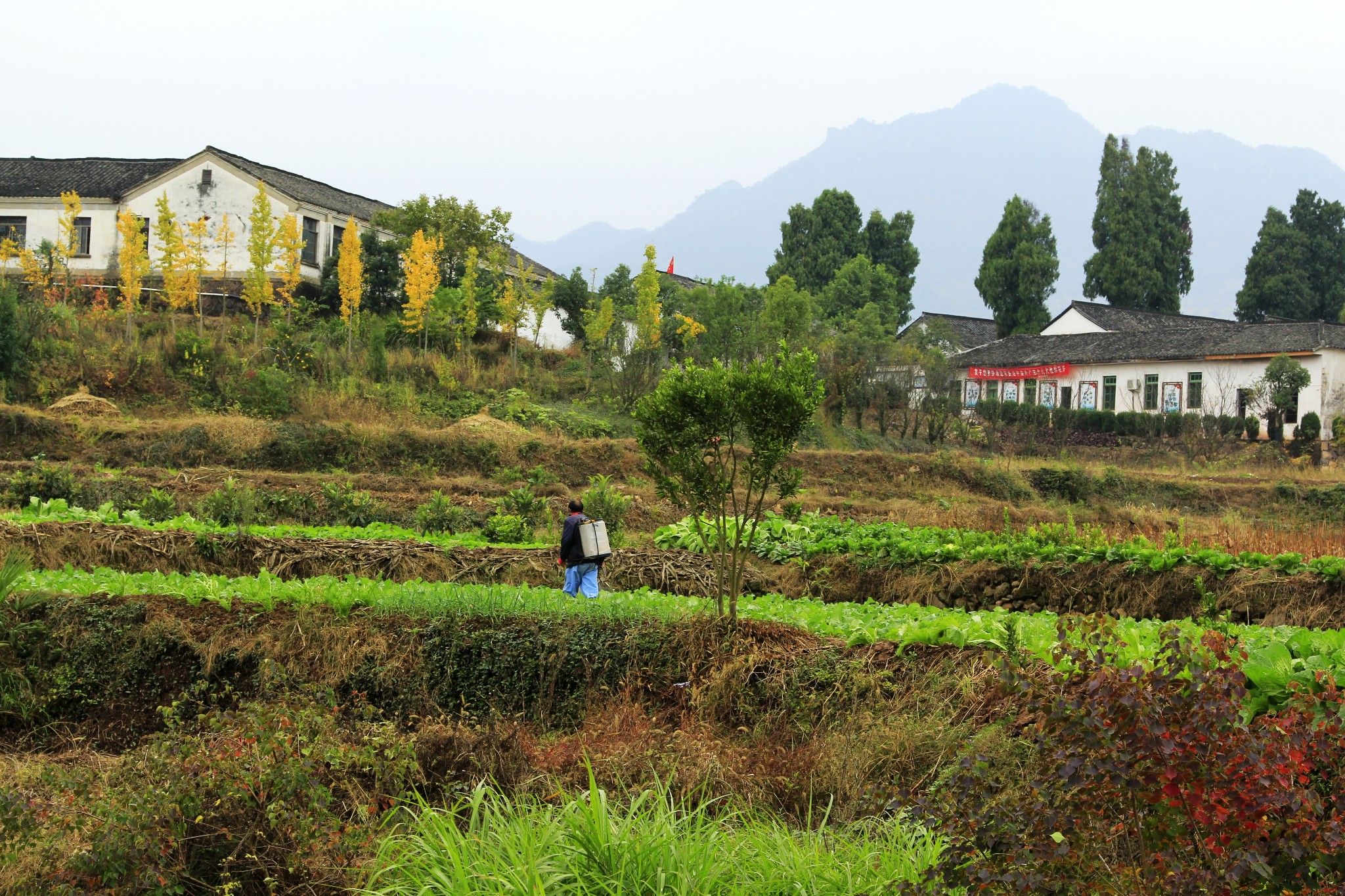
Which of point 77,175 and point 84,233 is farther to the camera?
point 77,175

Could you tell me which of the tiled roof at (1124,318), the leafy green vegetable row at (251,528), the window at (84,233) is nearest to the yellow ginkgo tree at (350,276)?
the window at (84,233)

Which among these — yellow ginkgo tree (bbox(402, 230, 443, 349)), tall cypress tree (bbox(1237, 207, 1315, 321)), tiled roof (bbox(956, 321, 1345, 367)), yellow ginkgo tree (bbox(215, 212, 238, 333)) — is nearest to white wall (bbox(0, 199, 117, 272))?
yellow ginkgo tree (bbox(215, 212, 238, 333))

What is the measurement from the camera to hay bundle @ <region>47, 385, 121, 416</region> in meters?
22.2

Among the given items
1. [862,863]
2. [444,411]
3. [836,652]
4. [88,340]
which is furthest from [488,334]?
[862,863]

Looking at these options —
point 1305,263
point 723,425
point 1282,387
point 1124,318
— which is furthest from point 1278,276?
point 723,425

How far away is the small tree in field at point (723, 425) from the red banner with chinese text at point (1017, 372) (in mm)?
39976

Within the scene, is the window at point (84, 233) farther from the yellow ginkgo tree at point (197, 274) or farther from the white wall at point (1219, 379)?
the white wall at point (1219, 379)

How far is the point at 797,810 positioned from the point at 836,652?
180 cm

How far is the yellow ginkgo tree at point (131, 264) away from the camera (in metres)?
27.5

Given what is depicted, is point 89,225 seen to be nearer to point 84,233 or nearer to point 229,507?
point 84,233

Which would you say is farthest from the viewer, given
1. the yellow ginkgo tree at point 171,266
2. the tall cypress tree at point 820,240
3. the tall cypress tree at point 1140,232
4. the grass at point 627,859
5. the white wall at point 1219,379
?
the tall cypress tree at point 820,240

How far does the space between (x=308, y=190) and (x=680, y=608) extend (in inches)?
1325

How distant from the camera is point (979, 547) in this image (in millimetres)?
13320

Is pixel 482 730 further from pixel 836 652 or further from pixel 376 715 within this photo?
pixel 836 652
